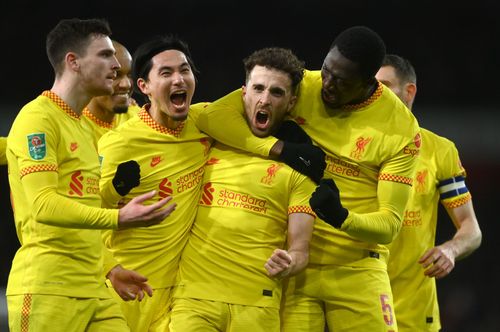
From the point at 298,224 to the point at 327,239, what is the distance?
0.29 metres

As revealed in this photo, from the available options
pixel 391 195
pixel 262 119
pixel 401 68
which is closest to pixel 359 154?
pixel 391 195

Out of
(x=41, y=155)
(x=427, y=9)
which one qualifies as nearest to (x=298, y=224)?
(x=41, y=155)

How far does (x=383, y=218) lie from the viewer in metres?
4.99

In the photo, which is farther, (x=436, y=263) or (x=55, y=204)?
(x=436, y=263)

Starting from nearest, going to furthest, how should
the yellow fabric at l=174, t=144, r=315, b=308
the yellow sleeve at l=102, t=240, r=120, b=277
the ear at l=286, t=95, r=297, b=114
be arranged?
the yellow sleeve at l=102, t=240, r=120, b=277
the yellow fabric at l=174, t=144, r=315, b=308
the ear at l=286, t=95, r=297, b=114

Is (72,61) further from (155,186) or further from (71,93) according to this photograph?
(155,186)

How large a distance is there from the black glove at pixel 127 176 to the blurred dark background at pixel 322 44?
5.87m

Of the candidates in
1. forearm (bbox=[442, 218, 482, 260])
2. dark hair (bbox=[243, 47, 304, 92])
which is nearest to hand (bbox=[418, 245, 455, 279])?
forearm (bbox=[442, 218, 482, 260])

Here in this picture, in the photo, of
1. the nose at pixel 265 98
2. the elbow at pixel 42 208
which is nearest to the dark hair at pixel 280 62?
the nose at pixel 265 98

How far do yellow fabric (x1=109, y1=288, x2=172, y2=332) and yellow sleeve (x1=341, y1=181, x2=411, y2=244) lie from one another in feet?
3.31

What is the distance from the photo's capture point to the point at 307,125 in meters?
5.25

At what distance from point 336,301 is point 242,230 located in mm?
634

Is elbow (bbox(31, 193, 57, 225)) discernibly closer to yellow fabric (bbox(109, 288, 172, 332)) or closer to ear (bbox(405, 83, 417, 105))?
yellow fabric (bbox(109, 288, 172, 332))

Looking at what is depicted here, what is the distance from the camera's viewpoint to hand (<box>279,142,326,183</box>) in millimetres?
4969
